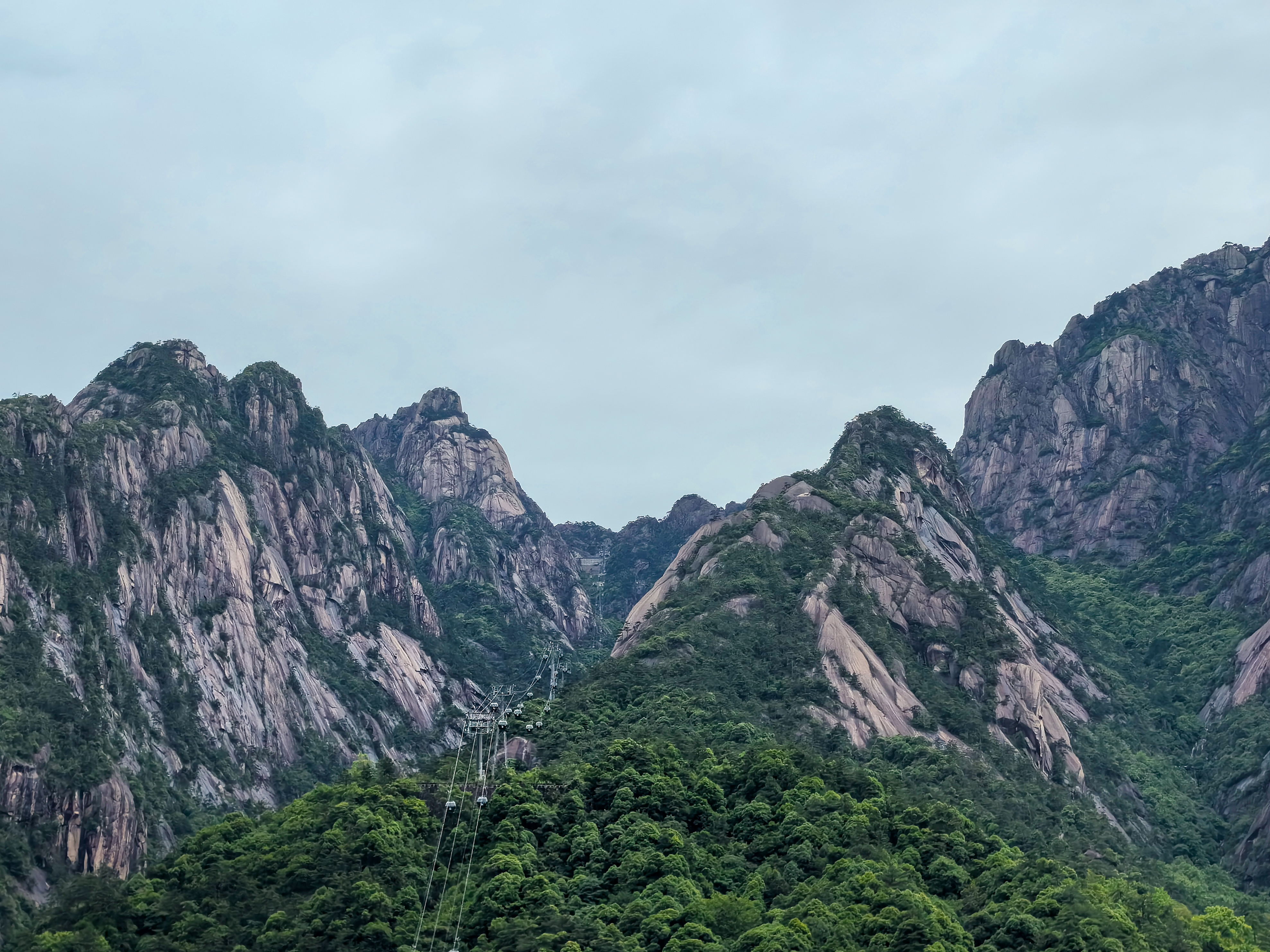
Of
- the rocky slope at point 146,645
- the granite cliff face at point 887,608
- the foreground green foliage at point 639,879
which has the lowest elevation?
the foreground green foliage at point 639,879

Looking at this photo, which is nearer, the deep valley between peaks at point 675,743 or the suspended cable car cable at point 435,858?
the suspended cable car cable at point 435,858

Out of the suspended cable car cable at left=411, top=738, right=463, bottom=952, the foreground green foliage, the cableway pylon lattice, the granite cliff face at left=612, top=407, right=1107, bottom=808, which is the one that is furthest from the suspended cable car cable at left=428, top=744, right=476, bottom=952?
the granite cliff face at left=612, top=407, right=1107, bottom=808

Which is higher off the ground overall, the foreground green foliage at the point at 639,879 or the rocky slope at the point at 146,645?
the rocky slope at the point at 146,645

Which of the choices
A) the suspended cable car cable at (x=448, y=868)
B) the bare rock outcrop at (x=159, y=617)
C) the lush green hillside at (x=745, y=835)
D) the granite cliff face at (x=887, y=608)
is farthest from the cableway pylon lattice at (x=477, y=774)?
the bare rock outcrop at (x=159, y=617)

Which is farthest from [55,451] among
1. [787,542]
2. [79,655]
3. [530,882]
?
[530,882]

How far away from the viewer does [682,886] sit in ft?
278

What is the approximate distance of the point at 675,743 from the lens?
10925 cm

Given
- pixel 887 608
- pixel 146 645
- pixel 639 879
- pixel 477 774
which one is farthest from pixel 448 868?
pixel 146 645

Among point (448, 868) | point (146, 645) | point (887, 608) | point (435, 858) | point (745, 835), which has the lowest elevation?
point (745, 835)

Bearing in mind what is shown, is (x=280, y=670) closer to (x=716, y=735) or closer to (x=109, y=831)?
(x=109, y=831)

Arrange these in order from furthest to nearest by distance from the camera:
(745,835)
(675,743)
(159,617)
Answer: (159,617)
(675,743)
(745,835)

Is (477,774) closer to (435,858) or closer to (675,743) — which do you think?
(435,858)

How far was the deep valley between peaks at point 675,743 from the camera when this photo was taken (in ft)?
279

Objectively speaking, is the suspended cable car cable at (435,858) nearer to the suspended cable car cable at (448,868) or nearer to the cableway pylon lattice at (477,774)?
the cableway pylon lattice at (477,774)
